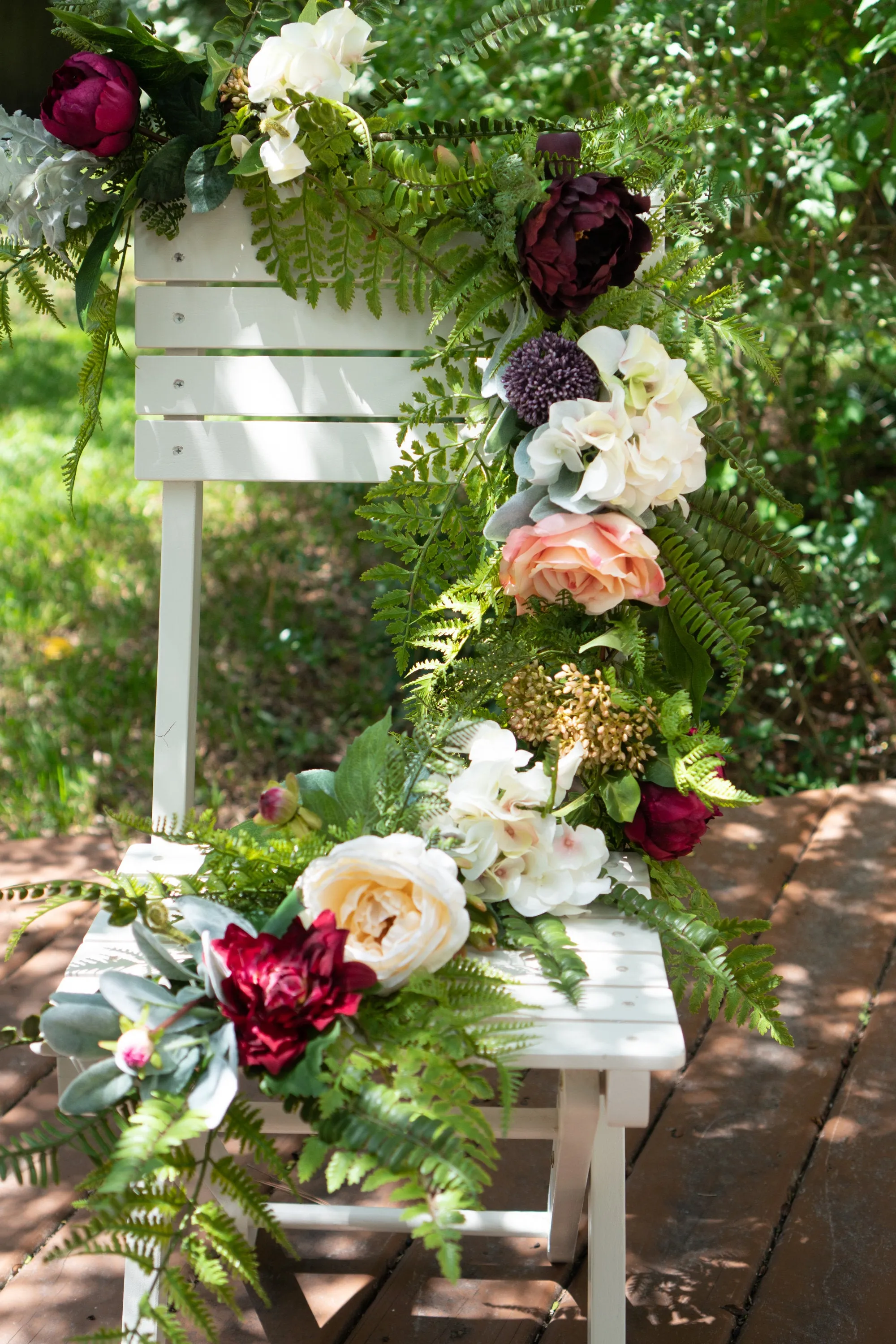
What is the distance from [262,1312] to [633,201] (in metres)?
1.29

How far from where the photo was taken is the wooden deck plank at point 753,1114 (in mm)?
1479

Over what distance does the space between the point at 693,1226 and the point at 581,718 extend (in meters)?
0.78

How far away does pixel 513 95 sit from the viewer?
2400 millimetres

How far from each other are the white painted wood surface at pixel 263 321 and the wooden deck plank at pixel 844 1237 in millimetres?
1175

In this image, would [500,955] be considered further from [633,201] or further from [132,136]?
[132,136]

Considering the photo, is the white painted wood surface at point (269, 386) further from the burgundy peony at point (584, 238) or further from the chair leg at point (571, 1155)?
the chair leg at point (571, 1155)

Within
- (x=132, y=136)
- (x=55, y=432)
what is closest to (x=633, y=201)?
(x=132, y=136)

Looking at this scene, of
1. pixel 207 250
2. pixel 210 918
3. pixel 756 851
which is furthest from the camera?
pixel 756 851

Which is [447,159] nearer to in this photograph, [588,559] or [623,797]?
[588,559]

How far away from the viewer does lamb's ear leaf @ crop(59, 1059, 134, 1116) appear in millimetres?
900

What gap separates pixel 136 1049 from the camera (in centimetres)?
90

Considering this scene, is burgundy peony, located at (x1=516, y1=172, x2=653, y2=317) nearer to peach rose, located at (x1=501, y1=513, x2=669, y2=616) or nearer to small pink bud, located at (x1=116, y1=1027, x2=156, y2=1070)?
peach rose, located at (x1=501, y1=513, x2=669, y2=616)

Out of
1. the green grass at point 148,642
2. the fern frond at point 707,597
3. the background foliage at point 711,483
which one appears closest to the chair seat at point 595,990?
the fern frond at point 707,597

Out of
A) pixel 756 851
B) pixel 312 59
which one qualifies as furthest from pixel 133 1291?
pixel 756 851
